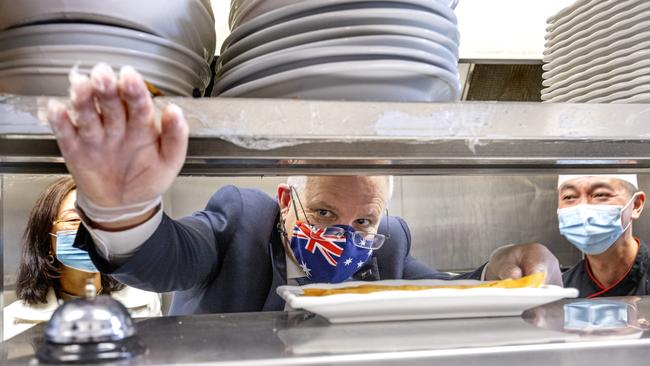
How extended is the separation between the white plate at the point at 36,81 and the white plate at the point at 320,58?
19 cm

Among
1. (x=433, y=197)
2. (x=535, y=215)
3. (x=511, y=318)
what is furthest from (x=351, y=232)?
(x=535, y=215)

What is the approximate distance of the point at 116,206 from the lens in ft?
2.40

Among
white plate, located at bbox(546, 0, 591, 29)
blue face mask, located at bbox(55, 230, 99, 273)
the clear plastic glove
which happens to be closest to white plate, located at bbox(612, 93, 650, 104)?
white plate, located at bbox(546, 0, 591, 29)

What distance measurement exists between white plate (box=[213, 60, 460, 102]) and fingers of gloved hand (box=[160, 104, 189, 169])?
0.46 feet

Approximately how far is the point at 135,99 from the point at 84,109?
5cm

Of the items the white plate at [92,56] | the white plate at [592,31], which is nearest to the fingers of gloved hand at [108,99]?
the white plate at [92,56]

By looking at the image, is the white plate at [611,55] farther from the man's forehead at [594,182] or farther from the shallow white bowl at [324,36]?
the man's forehead at [594,182]

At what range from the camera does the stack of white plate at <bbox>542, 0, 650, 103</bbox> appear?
0.88m

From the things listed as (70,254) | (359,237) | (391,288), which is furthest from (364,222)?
(70,254)

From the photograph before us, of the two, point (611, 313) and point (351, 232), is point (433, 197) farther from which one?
point (611, 313)

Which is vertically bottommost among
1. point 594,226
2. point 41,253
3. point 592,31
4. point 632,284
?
point 632,284

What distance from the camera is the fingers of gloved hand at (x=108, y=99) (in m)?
0.54

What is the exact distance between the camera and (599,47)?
38.2 inches

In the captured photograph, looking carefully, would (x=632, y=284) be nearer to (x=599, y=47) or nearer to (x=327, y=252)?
(x=327, y=252)
